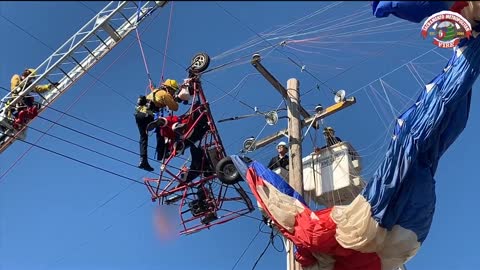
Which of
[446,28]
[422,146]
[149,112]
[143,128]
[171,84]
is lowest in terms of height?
[422,146]

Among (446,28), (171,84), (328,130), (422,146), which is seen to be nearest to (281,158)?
(328,130)

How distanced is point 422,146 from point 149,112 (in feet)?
16.7

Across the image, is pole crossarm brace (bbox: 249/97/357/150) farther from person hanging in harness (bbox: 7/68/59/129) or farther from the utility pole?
person hanging in harness (bbox: 7/68/59/129)

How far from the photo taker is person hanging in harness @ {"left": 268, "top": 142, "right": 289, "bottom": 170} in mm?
12328

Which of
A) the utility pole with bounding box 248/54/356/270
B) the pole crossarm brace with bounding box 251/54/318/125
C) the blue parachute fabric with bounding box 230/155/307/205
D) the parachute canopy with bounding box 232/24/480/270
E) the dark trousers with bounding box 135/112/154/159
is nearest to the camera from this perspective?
the parachute canopy with bounding box 232/24/480/270

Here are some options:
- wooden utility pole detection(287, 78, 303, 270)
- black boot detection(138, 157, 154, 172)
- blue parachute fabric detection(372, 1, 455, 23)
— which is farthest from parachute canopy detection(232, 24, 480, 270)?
black boot detection(138, 157, 154, 172)

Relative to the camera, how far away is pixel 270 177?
31.8 feet

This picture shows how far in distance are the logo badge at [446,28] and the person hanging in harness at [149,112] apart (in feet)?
18.3

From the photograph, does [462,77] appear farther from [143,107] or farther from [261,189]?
[143,107]

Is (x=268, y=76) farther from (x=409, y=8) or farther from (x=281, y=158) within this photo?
(x=409, y=8)

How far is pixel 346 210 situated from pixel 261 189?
150 cm

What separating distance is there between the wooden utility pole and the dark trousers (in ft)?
8.23

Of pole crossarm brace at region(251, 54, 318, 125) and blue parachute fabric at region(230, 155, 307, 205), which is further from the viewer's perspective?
pole crossarm brace at region(251, 54, 318, 125)

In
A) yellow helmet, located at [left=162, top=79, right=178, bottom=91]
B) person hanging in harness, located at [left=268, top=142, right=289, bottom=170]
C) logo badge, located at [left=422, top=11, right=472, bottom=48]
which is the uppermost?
yellow helmet, located at [left=162, top=79, right=178, bottom=91]
